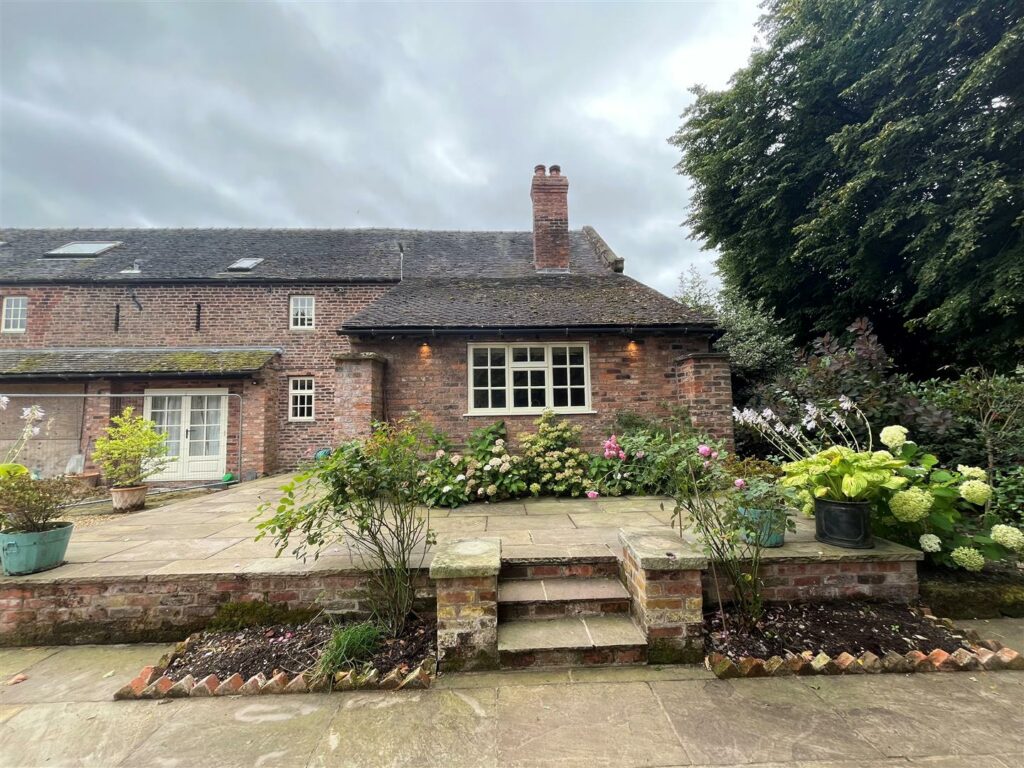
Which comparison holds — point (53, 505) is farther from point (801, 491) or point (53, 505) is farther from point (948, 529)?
point (948, 529)

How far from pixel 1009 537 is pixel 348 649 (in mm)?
4727

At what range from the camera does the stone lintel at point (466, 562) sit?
246cm

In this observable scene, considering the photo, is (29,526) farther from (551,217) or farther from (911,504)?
(551,217)

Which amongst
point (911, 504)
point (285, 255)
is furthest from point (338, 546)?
point (285, 255)

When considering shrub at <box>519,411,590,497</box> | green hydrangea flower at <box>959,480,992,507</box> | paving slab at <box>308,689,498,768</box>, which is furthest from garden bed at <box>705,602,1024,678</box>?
shrub at <box>519,411,590,497</box>

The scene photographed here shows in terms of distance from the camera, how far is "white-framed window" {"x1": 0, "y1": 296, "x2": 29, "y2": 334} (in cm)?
1105

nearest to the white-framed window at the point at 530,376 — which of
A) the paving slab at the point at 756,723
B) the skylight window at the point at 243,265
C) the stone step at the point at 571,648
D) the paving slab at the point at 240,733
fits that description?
the stone step at the point at 571,648

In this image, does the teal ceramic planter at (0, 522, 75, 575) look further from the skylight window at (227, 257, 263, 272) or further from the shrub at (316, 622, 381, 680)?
the skylight window at (227, 257, 263, 272)

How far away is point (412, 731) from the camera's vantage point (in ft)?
6.52

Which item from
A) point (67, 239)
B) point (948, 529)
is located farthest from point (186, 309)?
point (948, 529)

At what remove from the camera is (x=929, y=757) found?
5.78ft

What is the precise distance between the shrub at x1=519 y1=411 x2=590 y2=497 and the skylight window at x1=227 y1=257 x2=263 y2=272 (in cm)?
1046

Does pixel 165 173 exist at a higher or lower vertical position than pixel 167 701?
higher

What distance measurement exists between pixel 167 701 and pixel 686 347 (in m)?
8.17
